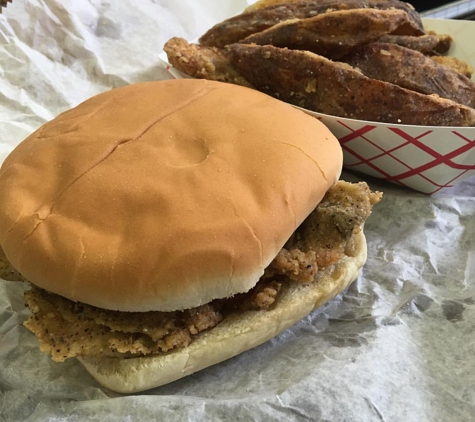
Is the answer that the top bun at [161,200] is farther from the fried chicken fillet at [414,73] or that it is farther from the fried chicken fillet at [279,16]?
the fried chicken fillet at [279,16]

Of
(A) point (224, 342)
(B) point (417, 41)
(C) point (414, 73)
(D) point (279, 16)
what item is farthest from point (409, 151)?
(A) point (224, 342)

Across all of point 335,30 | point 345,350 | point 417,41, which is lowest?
point 345,350

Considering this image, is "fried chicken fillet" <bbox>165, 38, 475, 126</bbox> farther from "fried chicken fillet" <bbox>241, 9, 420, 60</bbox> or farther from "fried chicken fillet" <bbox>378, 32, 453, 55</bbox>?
"fried chicken fillet" <bbox>378, 32, 453, 55</bbox>

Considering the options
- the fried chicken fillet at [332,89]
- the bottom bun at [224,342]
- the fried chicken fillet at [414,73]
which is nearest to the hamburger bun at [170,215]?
the bottom bun at [224,342]

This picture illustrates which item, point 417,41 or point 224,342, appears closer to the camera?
point 224,342

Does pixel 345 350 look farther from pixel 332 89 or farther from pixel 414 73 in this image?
pixel 414 73

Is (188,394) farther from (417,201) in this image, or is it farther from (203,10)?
(203,10)

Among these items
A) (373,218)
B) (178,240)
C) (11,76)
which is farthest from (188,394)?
(11,76)
